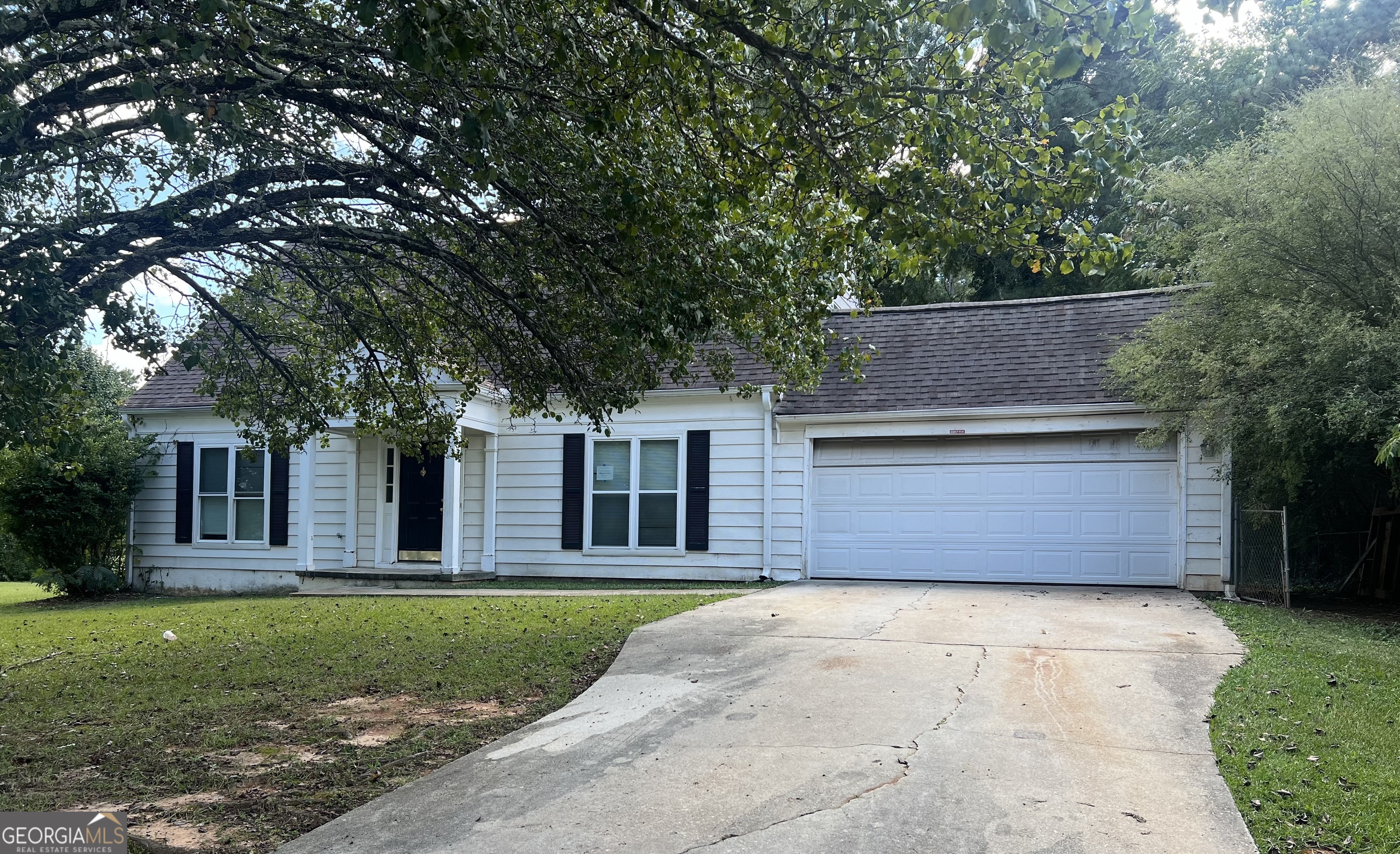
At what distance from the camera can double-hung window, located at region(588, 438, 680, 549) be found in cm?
1563

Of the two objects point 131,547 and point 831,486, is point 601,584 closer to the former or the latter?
point 831,486

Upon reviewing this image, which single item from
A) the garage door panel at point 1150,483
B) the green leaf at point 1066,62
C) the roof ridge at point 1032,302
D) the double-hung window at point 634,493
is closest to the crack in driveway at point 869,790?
the green leaf at point 1066,62

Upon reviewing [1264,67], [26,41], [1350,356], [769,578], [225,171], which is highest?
[1264,67]

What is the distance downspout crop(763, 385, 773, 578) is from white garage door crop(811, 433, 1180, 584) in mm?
623

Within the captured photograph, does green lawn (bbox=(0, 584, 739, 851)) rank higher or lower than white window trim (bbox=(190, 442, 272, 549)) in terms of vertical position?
lower

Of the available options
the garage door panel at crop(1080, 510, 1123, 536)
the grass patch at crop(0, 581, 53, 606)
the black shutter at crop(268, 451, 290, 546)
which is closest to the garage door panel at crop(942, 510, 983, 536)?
the garage door panel at crop(1080, 510, 1123, 536)

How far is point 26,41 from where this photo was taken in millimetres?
6559

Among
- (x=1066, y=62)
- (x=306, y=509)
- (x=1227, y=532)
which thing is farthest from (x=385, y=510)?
(x=1066, y=62)

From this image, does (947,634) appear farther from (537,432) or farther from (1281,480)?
→ (537,432)

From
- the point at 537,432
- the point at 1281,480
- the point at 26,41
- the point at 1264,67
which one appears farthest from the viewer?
the point at 1264,67

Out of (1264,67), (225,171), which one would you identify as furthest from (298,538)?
(1264,67)

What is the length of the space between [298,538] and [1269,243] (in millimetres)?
14584

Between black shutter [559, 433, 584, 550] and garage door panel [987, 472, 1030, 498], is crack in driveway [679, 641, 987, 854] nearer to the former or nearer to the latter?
garage door panel [987, 472, 1030, 498]

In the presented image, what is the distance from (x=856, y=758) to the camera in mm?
5527
